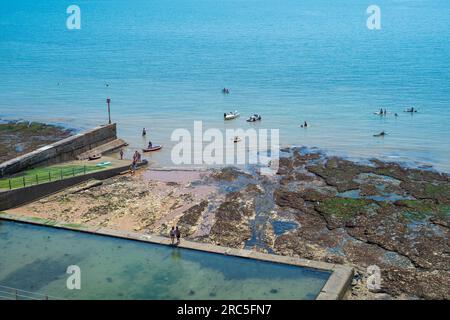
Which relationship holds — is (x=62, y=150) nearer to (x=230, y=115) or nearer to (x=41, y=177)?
(x=41, y=177)

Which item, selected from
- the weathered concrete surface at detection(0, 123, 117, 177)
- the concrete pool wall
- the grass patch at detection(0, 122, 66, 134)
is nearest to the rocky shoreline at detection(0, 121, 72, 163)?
the grass patch at detection(0, 122, 66, 134)

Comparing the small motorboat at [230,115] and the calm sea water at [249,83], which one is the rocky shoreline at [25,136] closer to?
the calm sea water at [249,83]

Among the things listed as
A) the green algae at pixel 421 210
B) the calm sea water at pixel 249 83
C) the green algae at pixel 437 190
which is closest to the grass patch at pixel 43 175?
the calm sea water at pixel 249 83

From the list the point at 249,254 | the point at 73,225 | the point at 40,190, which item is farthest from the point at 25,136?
the point at 249,254

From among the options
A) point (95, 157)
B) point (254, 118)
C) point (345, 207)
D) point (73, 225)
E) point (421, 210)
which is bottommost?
point (421, 210)

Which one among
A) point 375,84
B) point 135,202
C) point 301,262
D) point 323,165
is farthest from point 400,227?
point 375,84

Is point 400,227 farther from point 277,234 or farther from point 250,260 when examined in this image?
point 250,260

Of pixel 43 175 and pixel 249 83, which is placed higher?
pixel 249 83
